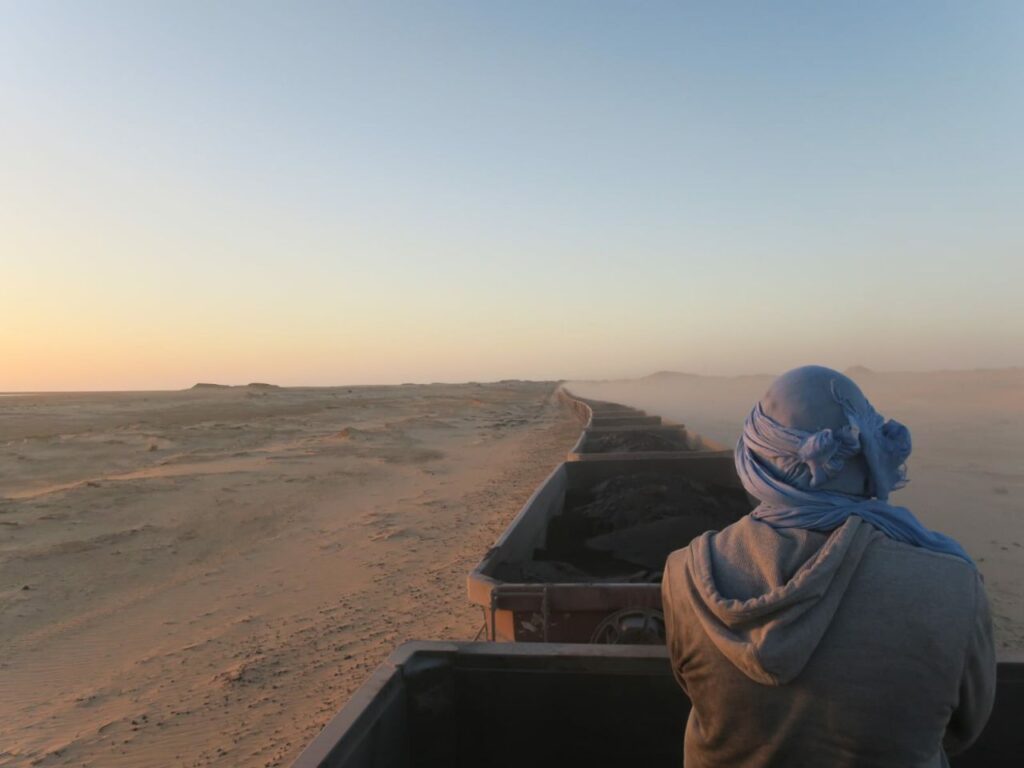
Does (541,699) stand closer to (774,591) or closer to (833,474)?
(774,591)

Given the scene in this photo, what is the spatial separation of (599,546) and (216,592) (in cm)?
428

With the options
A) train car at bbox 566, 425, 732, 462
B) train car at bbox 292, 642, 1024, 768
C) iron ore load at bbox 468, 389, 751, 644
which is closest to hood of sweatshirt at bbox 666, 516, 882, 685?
train car at bbox 292, 642, 1024, 768

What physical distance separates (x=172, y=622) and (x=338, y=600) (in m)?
1.53

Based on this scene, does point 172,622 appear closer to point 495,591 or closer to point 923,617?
point 495,591

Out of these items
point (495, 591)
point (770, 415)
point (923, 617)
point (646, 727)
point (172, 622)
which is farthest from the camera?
point (172, 622)

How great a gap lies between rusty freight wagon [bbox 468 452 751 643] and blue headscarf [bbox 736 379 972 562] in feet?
5.73

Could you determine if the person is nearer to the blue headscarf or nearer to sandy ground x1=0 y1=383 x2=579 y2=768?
Answer: the blue headscarf

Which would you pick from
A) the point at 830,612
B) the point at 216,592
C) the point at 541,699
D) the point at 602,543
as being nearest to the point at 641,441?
the point at 602,543

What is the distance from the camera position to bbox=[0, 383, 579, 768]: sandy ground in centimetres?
456

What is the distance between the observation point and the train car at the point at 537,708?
2516 mm

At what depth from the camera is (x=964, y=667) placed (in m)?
1.59

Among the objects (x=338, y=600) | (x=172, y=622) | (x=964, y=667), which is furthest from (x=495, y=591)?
(x=172, y=622)

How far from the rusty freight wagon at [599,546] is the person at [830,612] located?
155 centimetres

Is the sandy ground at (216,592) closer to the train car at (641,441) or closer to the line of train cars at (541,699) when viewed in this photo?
the train car at (641,441)
